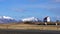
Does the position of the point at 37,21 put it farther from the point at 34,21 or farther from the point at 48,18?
the point at 48,18

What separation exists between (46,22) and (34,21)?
481 inches

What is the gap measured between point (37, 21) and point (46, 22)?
1132cm

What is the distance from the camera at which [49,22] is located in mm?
88250

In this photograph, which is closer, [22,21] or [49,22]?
[49,22]

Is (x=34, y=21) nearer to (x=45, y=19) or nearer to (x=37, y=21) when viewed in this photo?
(x=37, y=21)

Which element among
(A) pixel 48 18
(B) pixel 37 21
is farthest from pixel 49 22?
(B) pixel 37 21

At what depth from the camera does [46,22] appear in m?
90.3

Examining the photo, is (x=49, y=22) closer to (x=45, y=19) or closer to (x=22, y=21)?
(x=45, y=19)

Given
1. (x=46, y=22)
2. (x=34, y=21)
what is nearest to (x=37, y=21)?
(x=34, y=21)

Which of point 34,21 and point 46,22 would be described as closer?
point 46,22

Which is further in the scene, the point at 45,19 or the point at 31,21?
the point at 31,21

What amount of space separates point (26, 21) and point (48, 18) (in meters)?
14.8

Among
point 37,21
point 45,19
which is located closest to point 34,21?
point 37,21

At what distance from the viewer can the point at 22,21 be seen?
10356 centimetres
